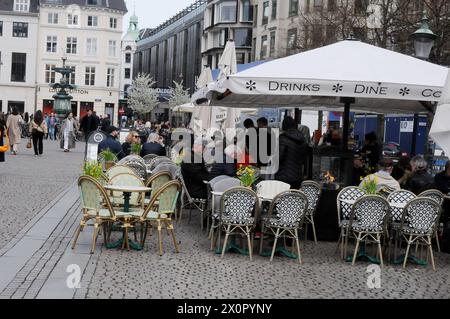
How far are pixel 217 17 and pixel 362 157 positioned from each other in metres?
70.2

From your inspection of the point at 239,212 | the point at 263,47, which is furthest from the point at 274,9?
the point at 239,212

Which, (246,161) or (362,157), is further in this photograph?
(362,157)

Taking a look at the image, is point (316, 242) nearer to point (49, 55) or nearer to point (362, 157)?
point (362, 157)

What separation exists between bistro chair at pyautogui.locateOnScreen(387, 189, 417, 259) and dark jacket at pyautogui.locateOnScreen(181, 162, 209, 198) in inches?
143

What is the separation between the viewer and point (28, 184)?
18.7 meters

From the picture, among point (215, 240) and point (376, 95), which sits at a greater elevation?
point (376, 95)

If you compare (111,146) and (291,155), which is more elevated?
(291,155)

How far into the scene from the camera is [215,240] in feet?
38.3

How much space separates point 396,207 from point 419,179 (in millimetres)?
2075

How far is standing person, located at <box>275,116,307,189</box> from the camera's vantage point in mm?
11641

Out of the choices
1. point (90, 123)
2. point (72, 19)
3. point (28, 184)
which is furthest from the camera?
point (72, 19)

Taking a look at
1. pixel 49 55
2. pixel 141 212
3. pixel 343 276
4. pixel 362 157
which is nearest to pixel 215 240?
pixel 141 212

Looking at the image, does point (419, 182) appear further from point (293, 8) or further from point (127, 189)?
point (293, 8)
